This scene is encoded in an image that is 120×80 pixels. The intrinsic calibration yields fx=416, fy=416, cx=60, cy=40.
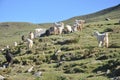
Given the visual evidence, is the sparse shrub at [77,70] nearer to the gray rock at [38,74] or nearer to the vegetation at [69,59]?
the vegetation at [69,59]

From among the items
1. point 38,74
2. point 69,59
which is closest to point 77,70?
point 38,74

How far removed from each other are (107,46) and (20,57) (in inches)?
375

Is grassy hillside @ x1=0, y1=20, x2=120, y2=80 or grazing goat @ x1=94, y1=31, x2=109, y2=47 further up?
grazing goat @ x1=94, y1=31, x2=109, y2=47

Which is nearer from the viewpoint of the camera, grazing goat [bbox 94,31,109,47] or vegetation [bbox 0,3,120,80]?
vegetation [bbox 0,3,120,80]

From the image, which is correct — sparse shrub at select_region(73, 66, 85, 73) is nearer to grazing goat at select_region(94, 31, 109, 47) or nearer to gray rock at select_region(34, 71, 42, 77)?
gray rock at select_region(34, 71, 42, 77)

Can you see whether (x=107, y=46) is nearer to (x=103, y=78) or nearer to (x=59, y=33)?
(x=103, y=78)

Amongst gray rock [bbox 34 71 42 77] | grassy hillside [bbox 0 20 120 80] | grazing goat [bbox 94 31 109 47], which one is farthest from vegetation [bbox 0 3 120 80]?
grazing goat [bbox 94 31 109 47]

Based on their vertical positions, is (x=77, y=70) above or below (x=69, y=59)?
below

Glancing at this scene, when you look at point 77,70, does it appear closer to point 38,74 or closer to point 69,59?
point 38,74

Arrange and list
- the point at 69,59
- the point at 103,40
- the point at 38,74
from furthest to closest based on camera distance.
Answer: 1. the point at 103,40
2. the point at 69,59
3. the point at 38,74

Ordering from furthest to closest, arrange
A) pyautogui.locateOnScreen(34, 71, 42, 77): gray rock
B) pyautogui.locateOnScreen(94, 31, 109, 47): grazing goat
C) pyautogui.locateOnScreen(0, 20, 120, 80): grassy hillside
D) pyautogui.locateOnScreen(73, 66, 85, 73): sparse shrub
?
pyautogui.locateOnScreen(94, 31, 109, 47): grazing goat
pyautogui.locateOnScreen(73, 66, 85, 73): sparse shrub
pyautogui.locateOnScreen(34, 71, 42, 77): gray rock
pyautogui.locateOnScreen(0, 20, 120, 80): grassy hillside

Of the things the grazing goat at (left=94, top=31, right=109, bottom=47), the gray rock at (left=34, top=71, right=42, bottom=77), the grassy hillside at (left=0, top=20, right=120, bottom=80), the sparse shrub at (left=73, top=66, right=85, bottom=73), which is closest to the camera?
the grassy hillside at (left=0, top=20, right=120, bottom=80)

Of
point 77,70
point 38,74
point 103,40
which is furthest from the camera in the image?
point 103,40

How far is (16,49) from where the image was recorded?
5069 cm
